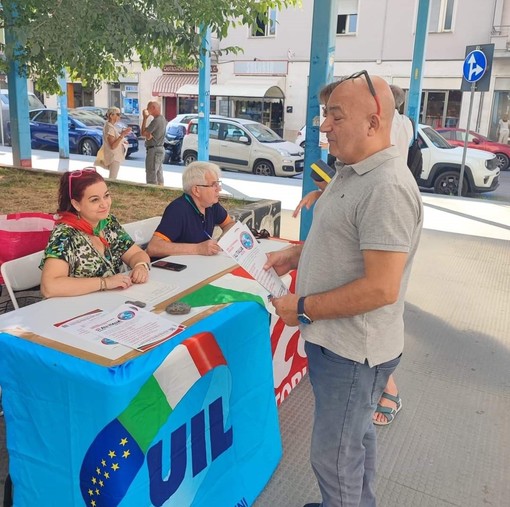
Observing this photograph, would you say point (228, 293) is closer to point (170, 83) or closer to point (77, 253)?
point (77, 253)

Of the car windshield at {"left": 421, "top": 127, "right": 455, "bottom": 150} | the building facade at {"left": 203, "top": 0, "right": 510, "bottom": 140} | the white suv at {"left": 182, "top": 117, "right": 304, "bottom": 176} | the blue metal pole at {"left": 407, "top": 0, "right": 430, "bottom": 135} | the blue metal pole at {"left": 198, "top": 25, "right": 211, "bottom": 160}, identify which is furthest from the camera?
the building facade at {"left": 203, "top": 0, "right": 510, "bottom": 140}

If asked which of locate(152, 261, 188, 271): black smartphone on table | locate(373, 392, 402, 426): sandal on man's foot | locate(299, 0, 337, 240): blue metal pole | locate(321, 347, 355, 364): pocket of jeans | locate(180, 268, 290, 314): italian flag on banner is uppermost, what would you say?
locate(299, 0, 337, 240): blue metal pole

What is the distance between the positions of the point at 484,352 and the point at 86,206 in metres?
2.95

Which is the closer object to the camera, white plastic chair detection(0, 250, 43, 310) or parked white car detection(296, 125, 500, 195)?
white plastic chair detection(0, 250, 43, 310)

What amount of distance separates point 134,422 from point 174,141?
14.2 metres

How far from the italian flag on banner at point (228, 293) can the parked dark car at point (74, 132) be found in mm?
14286

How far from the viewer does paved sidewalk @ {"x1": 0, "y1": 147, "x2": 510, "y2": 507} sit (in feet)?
7.96

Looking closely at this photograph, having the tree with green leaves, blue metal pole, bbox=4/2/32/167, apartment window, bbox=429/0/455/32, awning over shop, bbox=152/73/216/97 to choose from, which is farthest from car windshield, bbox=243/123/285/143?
awning over shop, bbox=152/73/216/97

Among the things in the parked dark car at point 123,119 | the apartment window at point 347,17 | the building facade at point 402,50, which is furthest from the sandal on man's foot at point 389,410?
the apartment window at point 347,17

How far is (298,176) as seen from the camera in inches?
546

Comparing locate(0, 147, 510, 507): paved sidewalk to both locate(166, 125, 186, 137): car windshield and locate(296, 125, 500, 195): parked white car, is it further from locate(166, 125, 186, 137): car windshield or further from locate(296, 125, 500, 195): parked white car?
locate(166, 125, 186, 137): car windshield

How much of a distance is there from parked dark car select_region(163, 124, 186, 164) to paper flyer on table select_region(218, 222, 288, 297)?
13780 mm

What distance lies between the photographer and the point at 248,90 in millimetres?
24125

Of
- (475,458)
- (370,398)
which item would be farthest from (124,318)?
(475,458)
